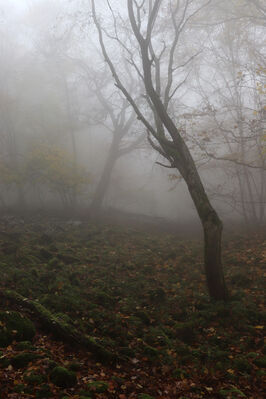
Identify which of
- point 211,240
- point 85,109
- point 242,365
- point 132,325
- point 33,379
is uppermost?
point 85,109

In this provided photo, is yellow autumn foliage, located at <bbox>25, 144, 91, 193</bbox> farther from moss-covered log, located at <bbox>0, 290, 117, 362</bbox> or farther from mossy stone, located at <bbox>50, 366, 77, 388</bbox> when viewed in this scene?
mossy stone, located at <bbox>50, 366, 77, 388</bbox>

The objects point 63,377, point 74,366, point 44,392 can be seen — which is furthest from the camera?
point 74,366

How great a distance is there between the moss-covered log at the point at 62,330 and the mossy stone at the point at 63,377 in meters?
0.80

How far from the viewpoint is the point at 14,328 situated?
483cm

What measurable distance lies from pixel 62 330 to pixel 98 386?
1338 mm

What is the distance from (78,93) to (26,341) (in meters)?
22.5

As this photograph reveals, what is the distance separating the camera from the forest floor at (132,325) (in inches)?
163

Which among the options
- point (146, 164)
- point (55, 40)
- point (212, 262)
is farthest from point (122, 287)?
point (146, 164)

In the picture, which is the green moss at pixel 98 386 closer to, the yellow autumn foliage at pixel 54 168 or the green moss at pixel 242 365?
the green moss at pixel 242 365

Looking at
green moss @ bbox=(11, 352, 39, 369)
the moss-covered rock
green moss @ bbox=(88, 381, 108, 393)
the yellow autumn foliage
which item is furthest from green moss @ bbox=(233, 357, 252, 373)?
the yellow autumn foliage

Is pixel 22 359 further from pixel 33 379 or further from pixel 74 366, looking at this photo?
pixel 74 366

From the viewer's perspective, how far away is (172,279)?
875 centimetres

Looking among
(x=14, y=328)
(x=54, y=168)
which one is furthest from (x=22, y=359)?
(x=54, y=168)

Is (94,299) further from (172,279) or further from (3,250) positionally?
(3,250)
